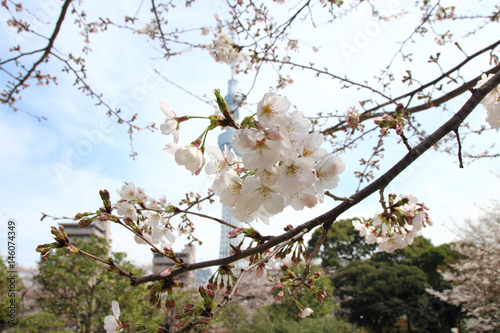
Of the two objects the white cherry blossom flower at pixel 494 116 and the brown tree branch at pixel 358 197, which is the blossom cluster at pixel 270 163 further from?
the white cherry blossom flower at pixel 494 116

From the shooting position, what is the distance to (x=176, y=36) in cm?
282

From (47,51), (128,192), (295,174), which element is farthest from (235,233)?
(47,51)

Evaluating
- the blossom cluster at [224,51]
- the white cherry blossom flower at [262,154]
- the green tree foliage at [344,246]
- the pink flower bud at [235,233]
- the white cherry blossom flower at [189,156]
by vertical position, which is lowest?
the pink flower bud at [235,233]

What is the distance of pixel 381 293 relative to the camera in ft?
41.5

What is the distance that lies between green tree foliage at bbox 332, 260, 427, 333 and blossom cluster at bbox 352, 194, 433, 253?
43.4 ft

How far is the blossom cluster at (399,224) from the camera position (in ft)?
3.43

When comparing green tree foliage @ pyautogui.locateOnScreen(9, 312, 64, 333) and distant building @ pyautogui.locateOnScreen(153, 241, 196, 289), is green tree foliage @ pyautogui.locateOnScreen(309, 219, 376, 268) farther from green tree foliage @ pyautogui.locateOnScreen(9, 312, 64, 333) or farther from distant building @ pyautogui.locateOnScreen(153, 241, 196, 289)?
green tree foliage @ pyautogui.locateOnScreen(9, 312, 64, 333)

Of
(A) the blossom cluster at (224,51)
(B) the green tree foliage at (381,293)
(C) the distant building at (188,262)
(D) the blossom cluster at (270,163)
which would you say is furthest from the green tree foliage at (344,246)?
(D) the blossom cluster at (270,163)

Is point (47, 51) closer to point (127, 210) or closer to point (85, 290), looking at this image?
point (127, 210)

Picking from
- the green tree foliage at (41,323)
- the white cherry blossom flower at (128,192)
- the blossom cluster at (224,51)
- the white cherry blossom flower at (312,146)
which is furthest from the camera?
the green tree foliage at (41,323)

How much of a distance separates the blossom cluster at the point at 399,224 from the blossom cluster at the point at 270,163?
44 centimetres

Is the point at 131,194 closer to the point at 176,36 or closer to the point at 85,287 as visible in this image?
the point at 176,36

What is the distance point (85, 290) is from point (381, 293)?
1176 centimetres

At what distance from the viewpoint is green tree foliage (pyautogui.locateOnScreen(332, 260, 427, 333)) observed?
40.1 feet
